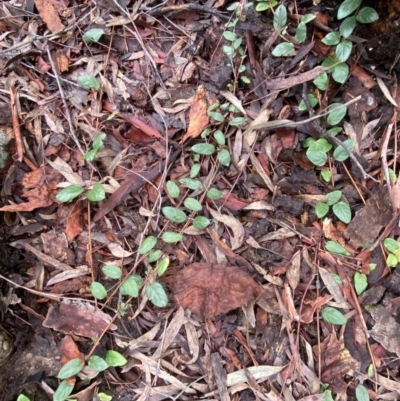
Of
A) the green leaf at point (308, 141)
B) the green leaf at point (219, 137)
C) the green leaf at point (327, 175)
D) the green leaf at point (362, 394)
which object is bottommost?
the green leaf at point (362, 394)

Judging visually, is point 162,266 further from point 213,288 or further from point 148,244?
point 213,288

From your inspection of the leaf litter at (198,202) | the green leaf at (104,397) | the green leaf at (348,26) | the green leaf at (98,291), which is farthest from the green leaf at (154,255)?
the green leaf at (348,26)

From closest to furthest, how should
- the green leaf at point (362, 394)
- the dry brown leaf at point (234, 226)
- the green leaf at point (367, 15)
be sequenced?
the green leaf at point (367, 15) → the green leaf at point (362, 394) → the dry brown leaf at point (234, 226)

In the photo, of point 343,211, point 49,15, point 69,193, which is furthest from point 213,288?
point 49,15

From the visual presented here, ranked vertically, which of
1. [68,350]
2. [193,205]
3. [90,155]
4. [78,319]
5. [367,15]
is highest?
[367,15]

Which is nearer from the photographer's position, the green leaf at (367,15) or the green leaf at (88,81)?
the green leaf at (367,15)

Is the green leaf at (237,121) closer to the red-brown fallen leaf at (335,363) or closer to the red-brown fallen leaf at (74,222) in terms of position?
the red-brown fallen leaf at (74,222)
